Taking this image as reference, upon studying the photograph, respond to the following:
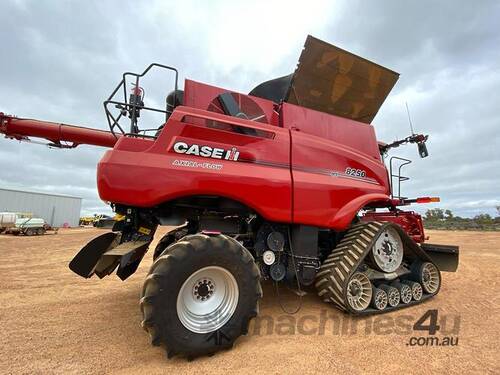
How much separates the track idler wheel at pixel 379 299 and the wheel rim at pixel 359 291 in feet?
0.33

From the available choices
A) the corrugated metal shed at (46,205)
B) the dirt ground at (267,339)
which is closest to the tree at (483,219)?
the dirt ground at (267,339)

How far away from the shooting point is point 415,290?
16.5 feet

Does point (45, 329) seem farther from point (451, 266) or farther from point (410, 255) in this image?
point (451, 266)

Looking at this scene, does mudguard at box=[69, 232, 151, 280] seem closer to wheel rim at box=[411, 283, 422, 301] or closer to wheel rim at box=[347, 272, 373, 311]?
wheel rim at box=[347, 272, 373, 311]

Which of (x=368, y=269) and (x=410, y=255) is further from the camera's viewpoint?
(x=410, y=255)

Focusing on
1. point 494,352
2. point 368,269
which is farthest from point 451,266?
point 494,352

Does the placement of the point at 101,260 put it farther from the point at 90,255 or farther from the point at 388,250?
the point at 388,250

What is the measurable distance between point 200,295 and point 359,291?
94.6 inches

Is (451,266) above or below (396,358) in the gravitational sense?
above

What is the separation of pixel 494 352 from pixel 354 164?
2.97 metres

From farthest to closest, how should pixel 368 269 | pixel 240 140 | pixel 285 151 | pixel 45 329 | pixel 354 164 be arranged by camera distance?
1. pixel 354 164
2. pixel 368 269
3. pixel 285 151
4. pixel 240 140
5. pixel 45 329

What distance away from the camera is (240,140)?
403 centimetres

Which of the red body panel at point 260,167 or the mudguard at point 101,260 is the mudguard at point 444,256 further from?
the mudguard at point 101,260

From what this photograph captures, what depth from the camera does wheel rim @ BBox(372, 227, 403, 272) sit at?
471cm
